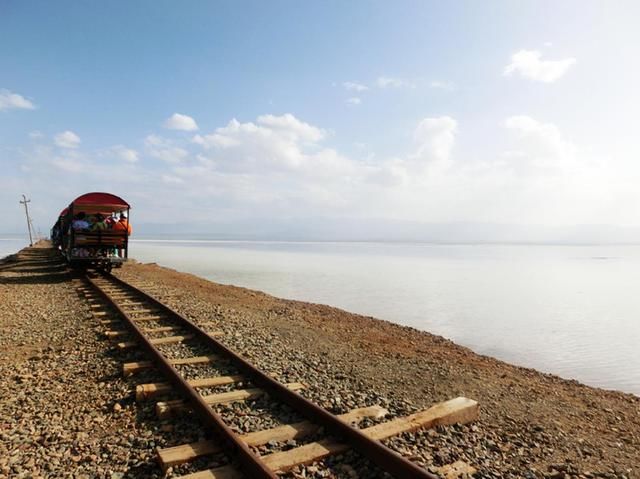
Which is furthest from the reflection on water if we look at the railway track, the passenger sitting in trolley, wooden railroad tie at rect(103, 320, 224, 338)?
the passenger sitting in trolley

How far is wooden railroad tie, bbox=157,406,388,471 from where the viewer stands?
3766 mm

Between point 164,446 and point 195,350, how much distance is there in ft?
11.0

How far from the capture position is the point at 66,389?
18.6ft

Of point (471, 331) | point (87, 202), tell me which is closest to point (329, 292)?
point (471, 331)

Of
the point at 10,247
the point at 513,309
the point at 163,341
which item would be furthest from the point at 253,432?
the point at 10,247

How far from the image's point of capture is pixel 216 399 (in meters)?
5.09

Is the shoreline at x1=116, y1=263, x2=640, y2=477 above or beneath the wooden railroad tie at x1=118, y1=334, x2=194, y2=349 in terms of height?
beneath

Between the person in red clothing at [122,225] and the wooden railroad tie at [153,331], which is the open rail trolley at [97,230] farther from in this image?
the wooden railroad tie at [153,331]

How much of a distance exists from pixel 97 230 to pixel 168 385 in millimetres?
13674

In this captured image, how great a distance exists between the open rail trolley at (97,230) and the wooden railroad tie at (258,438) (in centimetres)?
1527

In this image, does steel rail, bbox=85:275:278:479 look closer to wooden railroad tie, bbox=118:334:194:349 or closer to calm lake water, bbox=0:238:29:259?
wooden railroad tie, bbox=118:334:194:349

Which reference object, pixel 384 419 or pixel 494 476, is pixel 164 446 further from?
pixel 494 476

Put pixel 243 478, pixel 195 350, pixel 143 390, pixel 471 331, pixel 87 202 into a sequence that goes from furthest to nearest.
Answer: pixel 87 202
pixel 471 331
pixel 195 350
pixel 143 390
pixel 243 478

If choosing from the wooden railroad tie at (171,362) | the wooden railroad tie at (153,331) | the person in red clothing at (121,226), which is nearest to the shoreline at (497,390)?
the wooden railroad tie at (153,331)
